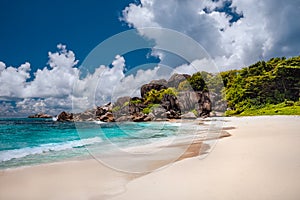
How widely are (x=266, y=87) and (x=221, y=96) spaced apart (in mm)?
9943

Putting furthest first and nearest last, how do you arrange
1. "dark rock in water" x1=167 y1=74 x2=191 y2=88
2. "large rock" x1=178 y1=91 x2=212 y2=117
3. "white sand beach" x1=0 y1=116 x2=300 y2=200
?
"dark rock in water" x1=167 y1=74 x2=191 y2=88, "large rock" x1=178 y1=91 x2=212 y2=117, "white sand beach" x1=0 y1=116 x2=300 y2=200

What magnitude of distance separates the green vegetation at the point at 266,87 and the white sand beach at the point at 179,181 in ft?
73.1

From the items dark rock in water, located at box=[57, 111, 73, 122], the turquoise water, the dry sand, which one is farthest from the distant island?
the dry sand

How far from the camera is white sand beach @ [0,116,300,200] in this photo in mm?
3172

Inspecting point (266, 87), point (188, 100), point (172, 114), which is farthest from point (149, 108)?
point (266, 87)

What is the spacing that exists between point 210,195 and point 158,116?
109ft

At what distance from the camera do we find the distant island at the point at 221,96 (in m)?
27.2

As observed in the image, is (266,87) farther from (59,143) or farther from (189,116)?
(59,143)

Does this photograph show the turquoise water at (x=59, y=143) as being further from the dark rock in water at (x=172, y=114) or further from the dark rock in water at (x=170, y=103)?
the dark rock in water at (x=170, y=103)

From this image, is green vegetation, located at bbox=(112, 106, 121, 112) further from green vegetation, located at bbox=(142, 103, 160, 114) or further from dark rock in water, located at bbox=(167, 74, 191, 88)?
dark rock in water, located at bbox=(167, 74, 191, 88)

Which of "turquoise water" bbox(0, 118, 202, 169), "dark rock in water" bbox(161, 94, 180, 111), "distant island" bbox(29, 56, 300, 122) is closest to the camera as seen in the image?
"turquoise water" bbox(0, 118, 202, 169)

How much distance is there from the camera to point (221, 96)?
3803 centimetres

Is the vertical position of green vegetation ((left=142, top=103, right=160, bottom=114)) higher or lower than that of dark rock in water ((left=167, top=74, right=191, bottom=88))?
lower

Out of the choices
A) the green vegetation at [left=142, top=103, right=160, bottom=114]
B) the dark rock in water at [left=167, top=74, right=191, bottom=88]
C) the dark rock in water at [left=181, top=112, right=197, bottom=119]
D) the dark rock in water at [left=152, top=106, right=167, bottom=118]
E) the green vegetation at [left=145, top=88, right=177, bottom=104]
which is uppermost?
the dark rock in water at [left=167, top=74, right=191, bottom=88]
